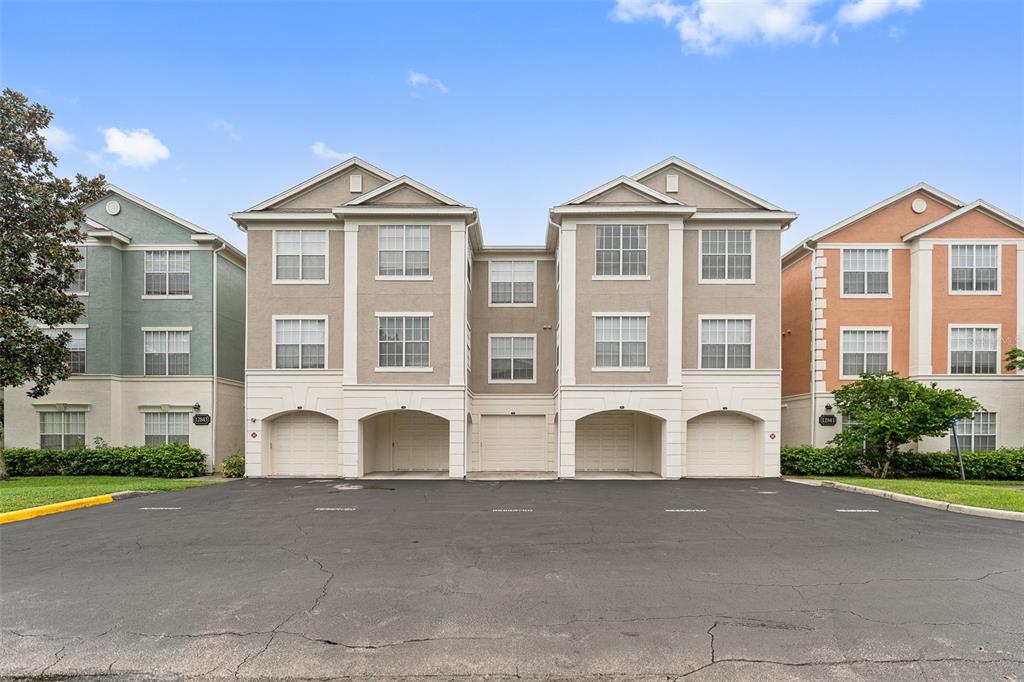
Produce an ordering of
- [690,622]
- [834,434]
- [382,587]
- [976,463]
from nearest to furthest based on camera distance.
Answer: [690,622] < [382,587] < [976,463] < [834,434]

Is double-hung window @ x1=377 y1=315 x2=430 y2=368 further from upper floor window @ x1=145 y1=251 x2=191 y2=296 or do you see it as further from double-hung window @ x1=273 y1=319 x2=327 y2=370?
upper floor window @ x1=145 y1=251 x2=191 y2=296

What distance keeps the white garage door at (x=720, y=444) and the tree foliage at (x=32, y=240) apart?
20988mm

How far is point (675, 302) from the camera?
19.5 m

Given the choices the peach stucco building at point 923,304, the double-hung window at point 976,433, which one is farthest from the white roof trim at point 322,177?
the double-hung window at point 976,433

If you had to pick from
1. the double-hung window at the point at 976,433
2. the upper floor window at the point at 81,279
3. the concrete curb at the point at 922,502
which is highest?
the upper floor window at the point at 81,279

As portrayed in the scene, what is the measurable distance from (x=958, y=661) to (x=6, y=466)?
87.6 feet

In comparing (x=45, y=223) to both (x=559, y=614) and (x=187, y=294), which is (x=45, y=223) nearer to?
(x=187, y=294)

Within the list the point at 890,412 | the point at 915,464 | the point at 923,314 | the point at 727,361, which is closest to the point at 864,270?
the point at 923,314

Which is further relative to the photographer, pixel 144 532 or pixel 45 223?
pixel 45 223

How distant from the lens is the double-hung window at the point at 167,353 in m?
21.4

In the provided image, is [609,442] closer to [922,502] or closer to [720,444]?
[720,444]

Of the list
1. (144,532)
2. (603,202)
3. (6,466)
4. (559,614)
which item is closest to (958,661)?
(559,614)

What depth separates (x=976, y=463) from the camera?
19.3 m

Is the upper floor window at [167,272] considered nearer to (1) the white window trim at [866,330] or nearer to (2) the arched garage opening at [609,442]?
(2) the arched garage opening at [609,442]
